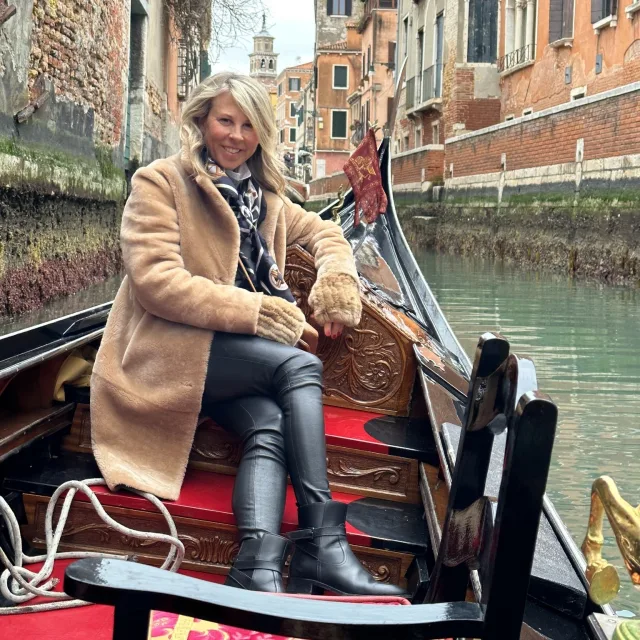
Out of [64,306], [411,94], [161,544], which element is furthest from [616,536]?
[411,94]

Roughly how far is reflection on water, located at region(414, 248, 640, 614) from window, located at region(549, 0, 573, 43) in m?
3.13

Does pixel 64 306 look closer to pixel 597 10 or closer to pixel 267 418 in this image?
pixel 267 418

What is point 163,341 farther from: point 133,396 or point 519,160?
point 519,160

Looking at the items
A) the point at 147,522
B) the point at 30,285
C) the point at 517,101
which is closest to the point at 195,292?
the point at 147,522

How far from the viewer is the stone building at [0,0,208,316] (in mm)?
4395

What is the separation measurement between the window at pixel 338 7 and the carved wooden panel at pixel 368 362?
30.9 m

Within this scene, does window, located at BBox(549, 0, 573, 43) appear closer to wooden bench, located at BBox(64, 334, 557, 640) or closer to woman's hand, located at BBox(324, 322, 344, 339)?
woman's hand, located at BBox(324, 322, 344, 339)

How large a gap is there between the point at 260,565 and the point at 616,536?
621mm

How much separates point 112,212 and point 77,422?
19.4 feet

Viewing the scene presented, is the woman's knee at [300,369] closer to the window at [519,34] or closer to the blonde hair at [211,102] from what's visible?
the blonde hair at [211,102]

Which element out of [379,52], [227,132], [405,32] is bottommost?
[227,132]

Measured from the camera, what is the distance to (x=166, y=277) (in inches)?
56.9

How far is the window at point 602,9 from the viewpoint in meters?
9.15

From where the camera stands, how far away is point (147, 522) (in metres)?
1.44
